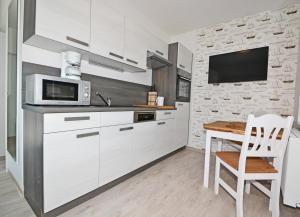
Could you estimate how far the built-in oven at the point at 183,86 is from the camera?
9.64 ft

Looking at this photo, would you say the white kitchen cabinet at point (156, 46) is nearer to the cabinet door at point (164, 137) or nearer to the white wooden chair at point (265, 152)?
the cabinet door at point (164, 137)

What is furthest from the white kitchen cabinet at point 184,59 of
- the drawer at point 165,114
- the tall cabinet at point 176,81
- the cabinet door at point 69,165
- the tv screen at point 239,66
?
the cabinet door at point 69,165

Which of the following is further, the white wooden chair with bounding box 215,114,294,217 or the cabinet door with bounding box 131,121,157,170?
the cabinet door with bounding box 131,121,157,170

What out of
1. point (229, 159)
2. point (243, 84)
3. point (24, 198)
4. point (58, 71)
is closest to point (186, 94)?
point (243, 84)

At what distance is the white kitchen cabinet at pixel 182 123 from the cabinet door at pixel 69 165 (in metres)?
1.79

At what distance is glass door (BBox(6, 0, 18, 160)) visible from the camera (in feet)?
5.68

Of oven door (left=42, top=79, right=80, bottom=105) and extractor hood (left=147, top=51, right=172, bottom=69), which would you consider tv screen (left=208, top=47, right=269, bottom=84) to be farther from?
oven door (left=42, top=79, right=80, bottom=105)

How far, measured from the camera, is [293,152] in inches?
57.9

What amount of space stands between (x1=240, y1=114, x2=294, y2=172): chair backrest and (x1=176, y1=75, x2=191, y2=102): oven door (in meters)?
1.70

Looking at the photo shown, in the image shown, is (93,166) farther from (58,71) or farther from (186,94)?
(186,94)

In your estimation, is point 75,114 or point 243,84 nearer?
point 75,114

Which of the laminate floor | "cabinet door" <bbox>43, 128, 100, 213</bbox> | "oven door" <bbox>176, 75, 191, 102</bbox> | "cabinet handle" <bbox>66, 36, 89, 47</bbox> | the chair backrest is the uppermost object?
"cabinet handle" <bbox>66, 36, 89, 47</bbox>

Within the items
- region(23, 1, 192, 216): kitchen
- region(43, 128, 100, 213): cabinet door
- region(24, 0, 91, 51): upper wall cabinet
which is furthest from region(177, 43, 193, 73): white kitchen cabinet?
region(43, 128, 100, 213): cabinet door

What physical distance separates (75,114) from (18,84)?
34.6 inches
